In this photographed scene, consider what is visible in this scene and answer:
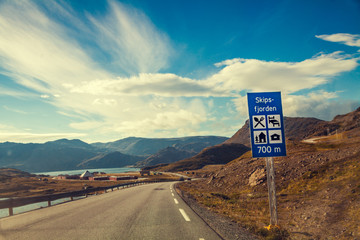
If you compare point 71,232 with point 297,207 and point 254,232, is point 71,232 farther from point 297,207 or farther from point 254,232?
point 297,207

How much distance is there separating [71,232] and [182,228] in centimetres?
374

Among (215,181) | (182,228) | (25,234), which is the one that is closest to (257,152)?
(182,228)

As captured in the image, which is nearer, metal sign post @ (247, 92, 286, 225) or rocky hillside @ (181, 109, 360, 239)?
metal sign post @ (247, 92, 286, 225)

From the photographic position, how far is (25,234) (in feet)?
23.5

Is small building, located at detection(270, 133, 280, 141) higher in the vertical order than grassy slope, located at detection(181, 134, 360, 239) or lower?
higher

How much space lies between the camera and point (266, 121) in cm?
Result: 770

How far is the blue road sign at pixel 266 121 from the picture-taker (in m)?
7.63

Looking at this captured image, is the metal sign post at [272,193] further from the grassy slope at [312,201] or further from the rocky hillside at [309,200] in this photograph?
the grassy slope at [312,201]

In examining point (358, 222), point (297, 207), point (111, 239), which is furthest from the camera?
point (297, 207)

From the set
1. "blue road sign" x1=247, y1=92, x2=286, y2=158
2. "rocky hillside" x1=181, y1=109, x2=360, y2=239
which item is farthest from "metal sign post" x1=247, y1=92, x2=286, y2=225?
"rocky hillside" x1=181, y1=109, x2=360, y2=239

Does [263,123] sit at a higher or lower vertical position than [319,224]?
higher

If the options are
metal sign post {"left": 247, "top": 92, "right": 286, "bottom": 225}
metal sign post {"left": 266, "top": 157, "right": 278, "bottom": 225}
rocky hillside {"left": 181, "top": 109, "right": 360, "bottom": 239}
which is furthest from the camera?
rocky hillside {"left": 181, "top": 109, "right": 360, "bottom": 239}

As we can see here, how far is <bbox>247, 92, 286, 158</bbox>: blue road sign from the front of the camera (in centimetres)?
763

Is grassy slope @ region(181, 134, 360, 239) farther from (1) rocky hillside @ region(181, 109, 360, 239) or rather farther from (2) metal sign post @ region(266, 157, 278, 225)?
(2) metal sign post @ region(266, 157, 278, 225)
